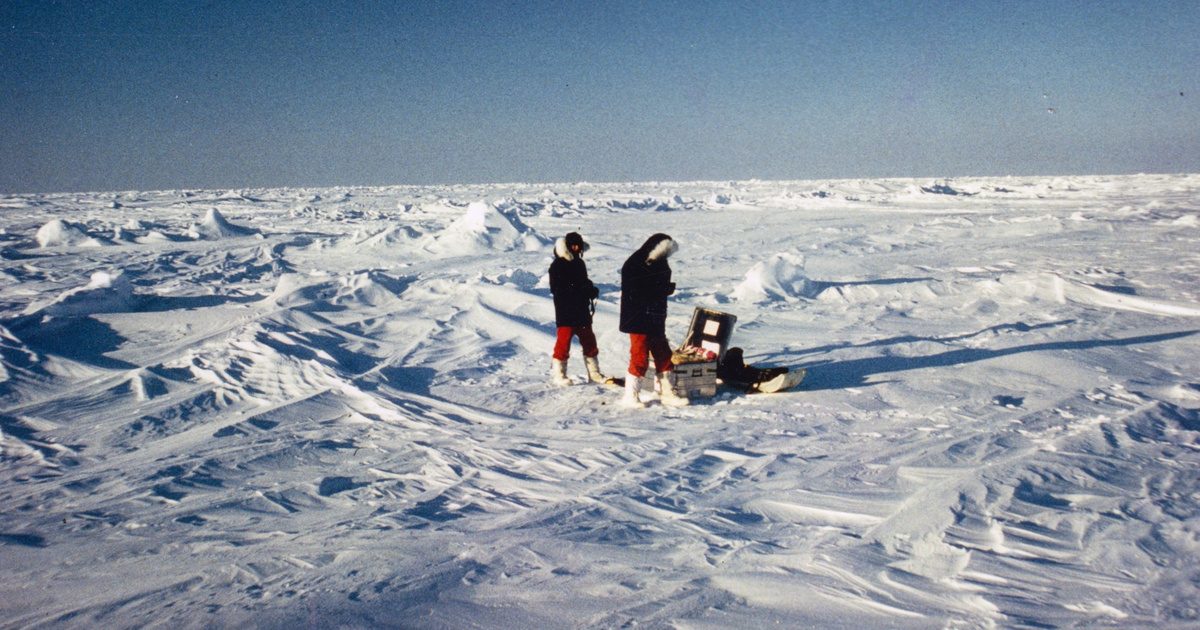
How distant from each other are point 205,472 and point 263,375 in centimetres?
214

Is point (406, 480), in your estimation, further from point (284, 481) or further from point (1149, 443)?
point (1149, 443)

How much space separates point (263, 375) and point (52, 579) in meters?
3.44

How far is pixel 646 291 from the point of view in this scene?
5230 millimetres

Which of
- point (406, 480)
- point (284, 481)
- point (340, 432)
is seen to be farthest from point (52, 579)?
point (340, 432)

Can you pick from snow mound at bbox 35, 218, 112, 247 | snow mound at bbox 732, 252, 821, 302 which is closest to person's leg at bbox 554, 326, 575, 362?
snow mound at bbox 732, 252, 821, 302

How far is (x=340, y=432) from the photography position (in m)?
5.04

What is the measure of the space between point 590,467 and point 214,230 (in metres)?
23.2

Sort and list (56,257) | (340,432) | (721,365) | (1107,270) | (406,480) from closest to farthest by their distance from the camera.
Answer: (406,480) → (340,432) → (721,365) → (1107,270) → (56,257)

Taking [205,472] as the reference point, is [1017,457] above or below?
above

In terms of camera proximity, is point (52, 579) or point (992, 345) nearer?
point (52, 579)

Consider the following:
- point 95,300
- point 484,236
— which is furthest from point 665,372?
point 484,236

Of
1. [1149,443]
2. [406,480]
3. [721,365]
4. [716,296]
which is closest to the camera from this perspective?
[406,480]

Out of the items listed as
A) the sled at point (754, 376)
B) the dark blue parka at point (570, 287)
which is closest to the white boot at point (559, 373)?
the dark blue parka at point (570, 287)

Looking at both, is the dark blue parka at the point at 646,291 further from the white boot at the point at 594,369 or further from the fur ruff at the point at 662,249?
the white boot at the point at 594,369
